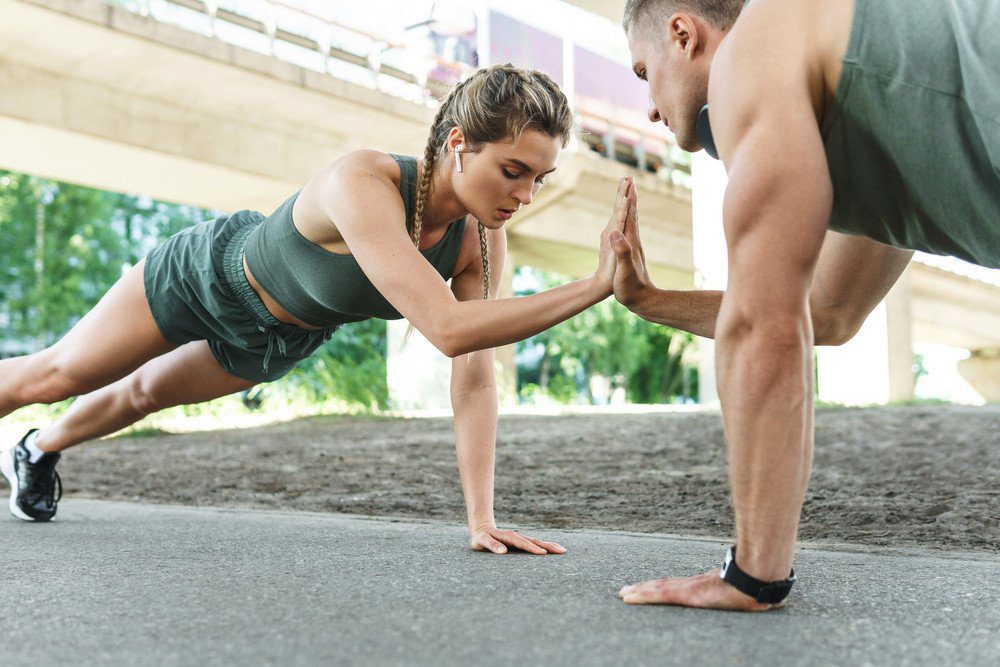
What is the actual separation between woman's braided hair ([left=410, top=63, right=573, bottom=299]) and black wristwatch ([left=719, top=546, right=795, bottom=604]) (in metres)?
1.32

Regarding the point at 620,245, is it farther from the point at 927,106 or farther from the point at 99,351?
the point at 99,351

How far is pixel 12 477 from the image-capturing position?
384 centimetres

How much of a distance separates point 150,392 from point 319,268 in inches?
43.3

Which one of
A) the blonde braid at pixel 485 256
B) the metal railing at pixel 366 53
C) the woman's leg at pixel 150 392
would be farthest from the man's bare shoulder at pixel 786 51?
the metal railing at pixel 366 53

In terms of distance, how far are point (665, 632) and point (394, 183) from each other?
5.22 feet

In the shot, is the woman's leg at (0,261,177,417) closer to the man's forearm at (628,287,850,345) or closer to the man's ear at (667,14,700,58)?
the man's forearm at (628,287,850,345)

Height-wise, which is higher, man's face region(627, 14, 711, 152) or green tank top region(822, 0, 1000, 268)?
man's face region(627, 14, 711, 152)

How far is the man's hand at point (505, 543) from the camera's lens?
9.40 feet

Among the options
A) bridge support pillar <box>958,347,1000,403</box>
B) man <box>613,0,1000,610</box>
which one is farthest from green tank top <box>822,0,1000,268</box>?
bridge support pillar <box>958,347,1000,403</box>

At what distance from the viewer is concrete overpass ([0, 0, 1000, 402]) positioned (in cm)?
1104

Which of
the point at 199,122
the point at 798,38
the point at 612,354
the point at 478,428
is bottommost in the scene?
the point at 478,428

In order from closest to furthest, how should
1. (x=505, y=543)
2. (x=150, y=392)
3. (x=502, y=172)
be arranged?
1. (x=502, y=172)
2. (x=505, y=543)
3. (x=150, y=392)

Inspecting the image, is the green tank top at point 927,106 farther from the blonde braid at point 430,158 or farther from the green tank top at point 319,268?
the green tank top at point 319,268

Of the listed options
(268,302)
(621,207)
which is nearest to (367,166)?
(268,302)
